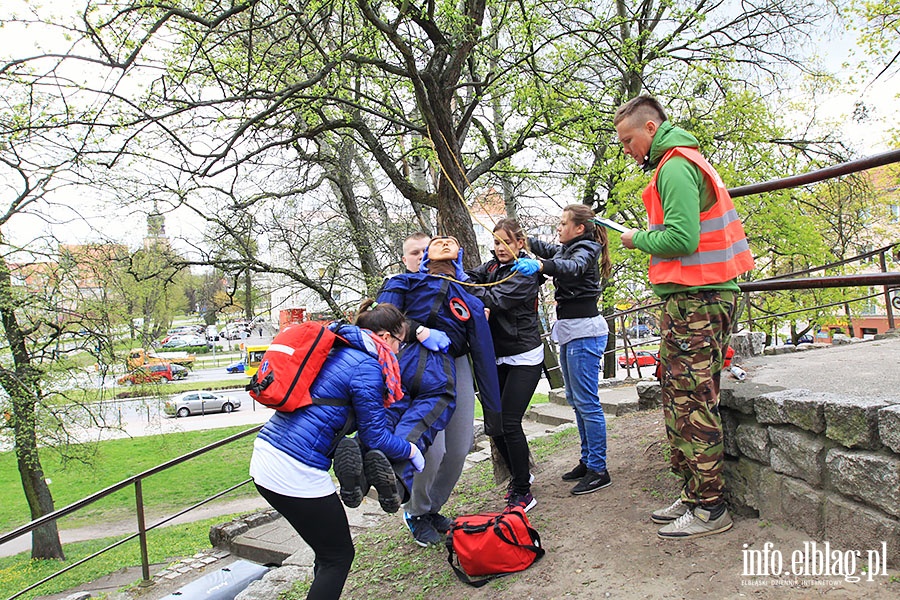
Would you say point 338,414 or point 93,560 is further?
point 93,560

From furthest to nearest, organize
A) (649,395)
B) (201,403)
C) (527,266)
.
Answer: (201,403) < (649,395) < (527,266)

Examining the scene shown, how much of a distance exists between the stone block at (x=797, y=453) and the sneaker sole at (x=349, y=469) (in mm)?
2006

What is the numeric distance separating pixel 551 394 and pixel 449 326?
→ 666cm

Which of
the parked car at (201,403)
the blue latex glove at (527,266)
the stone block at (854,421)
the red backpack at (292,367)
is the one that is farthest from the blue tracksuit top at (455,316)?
the parked car at (201,403)

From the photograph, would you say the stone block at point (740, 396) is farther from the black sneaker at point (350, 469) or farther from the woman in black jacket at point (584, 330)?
the black sneaker at point (350, 469)

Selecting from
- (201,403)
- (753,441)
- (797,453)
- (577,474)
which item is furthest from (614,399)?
(201,403)

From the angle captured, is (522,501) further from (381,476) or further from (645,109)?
(645,109)

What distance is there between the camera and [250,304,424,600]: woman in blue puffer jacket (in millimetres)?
2680

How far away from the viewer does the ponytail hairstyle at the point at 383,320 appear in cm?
310

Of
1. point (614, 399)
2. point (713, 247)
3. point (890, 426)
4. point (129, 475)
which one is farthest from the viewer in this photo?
point (129, 475)

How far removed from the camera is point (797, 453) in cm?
274

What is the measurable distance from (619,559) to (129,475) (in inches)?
735

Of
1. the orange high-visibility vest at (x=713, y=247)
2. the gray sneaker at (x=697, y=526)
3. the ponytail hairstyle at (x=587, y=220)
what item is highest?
the ponytail hairstyle at (x=587, y=220)

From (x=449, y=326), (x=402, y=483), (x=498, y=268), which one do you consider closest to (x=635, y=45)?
(x=498, y=268)
